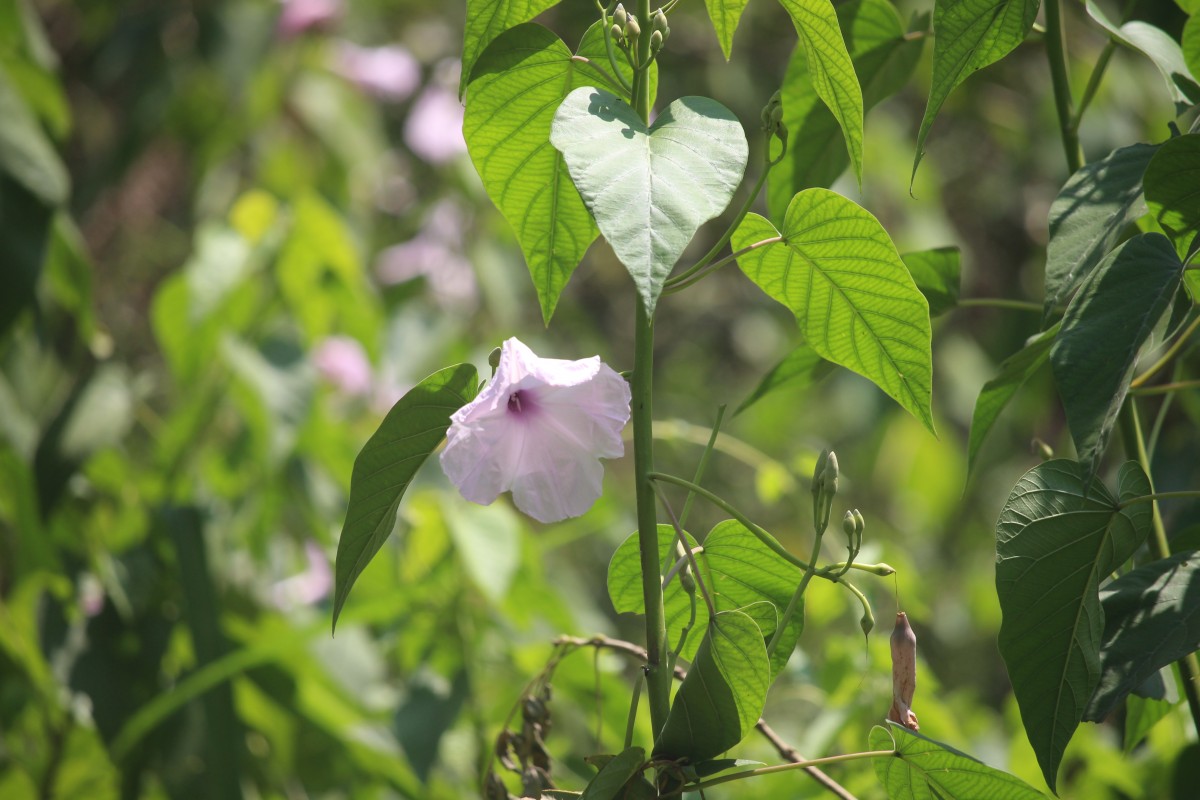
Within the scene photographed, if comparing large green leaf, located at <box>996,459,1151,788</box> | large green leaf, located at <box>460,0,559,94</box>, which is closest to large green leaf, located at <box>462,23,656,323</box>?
large green leaf, located at <box>460,0,559,94</box>

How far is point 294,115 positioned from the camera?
233 cm

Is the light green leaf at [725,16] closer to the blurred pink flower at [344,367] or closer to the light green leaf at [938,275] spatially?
the light green leaf at [938,275]

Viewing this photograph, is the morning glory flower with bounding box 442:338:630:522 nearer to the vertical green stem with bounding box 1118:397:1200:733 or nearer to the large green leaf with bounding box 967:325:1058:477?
the large green leaf with bounding box 967:325:1058:477

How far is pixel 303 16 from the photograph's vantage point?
2.14 meters

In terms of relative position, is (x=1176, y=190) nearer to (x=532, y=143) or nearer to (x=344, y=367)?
(x=532, y=143)

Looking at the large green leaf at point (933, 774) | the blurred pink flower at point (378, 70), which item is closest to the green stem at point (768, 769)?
the large green leaf at point (933, 774)

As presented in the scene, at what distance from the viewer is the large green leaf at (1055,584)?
526 millimetres

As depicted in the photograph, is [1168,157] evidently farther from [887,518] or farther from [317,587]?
[887,518]

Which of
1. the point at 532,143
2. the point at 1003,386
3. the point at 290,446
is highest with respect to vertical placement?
the point at 532,143

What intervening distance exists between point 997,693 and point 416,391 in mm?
2734

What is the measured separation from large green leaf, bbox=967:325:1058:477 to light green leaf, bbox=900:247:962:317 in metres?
0.10

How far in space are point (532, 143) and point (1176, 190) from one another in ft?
1.05

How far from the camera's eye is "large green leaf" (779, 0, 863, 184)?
52cm

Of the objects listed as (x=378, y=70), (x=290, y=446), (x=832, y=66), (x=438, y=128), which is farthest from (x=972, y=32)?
(x=378, y=70)
